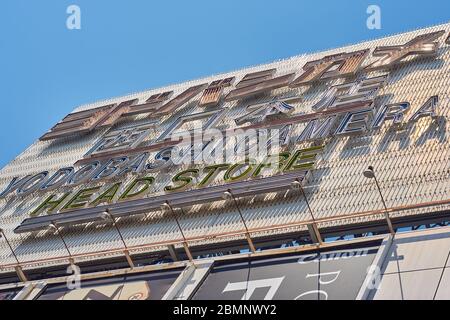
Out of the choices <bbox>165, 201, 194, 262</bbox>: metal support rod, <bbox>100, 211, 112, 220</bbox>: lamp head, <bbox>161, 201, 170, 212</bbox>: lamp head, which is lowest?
<bbox>165, 201, 194, 262</bbox>: metal support rod

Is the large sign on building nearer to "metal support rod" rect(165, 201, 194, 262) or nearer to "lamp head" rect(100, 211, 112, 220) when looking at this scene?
"lamp head" rect(100, 211, 112, 220)

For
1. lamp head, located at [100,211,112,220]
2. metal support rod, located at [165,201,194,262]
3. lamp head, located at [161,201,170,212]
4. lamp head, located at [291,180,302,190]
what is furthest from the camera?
lamp head, located at [100,211,112,220]

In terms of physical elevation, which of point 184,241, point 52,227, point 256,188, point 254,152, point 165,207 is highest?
point 254,152

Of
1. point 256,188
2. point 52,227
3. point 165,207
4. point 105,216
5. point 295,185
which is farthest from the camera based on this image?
point 52,227

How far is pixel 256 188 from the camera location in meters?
27.4

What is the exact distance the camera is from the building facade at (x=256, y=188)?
2153cm

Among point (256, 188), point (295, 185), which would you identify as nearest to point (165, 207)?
point (256, 188)

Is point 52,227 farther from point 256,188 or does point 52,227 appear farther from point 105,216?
point 256,188

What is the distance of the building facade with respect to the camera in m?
21.5

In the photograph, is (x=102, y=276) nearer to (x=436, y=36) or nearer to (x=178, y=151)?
(x=178, y=151)

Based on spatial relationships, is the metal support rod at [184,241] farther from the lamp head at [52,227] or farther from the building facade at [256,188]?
the lamp head at [52,227]

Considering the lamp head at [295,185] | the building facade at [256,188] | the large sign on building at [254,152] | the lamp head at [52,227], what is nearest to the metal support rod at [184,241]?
the building facade at [256,188]

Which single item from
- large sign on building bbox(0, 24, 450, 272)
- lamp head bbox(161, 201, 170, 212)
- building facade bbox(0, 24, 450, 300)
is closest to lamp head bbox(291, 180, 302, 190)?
building facade bbox(0, 24, 450, 300)

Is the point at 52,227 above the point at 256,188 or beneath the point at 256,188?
beneath
